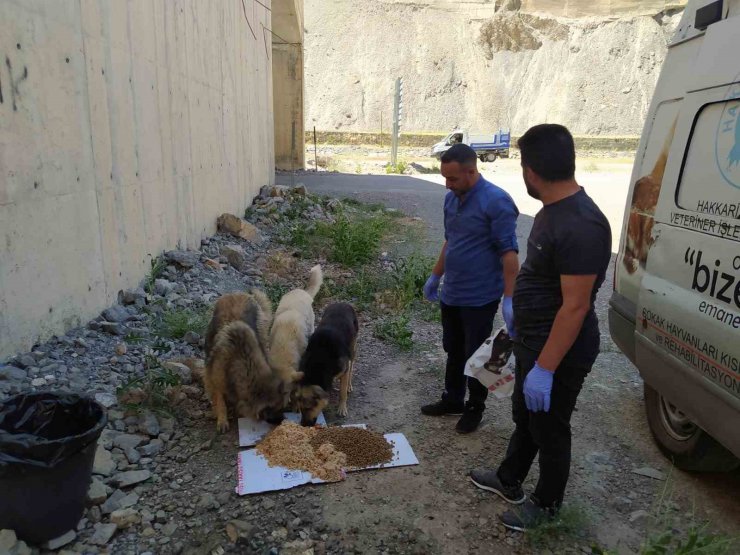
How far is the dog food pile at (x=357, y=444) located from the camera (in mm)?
3488

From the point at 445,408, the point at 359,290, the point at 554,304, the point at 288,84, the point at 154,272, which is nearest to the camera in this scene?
the point at 554,304

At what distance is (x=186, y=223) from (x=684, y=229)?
6.10 metres

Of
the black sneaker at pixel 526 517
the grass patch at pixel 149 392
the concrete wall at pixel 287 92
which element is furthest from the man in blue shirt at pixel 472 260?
the concrete wall at pixel 287 92

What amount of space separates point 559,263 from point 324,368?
222 centimetres

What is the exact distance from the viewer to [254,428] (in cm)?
387

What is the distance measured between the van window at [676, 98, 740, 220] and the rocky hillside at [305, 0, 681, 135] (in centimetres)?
5071

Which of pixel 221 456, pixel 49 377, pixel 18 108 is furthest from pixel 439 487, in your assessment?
pixel 18 108

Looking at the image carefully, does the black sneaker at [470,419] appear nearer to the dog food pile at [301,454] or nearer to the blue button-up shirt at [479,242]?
the blue button-up shirt at [479,242]

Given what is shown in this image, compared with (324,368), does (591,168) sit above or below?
above

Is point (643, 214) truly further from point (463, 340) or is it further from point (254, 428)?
point (254, 428)

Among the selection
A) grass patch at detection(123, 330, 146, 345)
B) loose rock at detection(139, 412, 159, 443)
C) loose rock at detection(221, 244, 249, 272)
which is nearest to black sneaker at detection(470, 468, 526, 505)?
loose rock at detection(139, 412, 159, 443)

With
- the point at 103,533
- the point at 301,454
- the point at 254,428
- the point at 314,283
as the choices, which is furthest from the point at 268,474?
the point at 314,283

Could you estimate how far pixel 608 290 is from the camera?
793 cm

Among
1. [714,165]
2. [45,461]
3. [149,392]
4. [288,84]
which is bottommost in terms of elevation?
[149,392]
